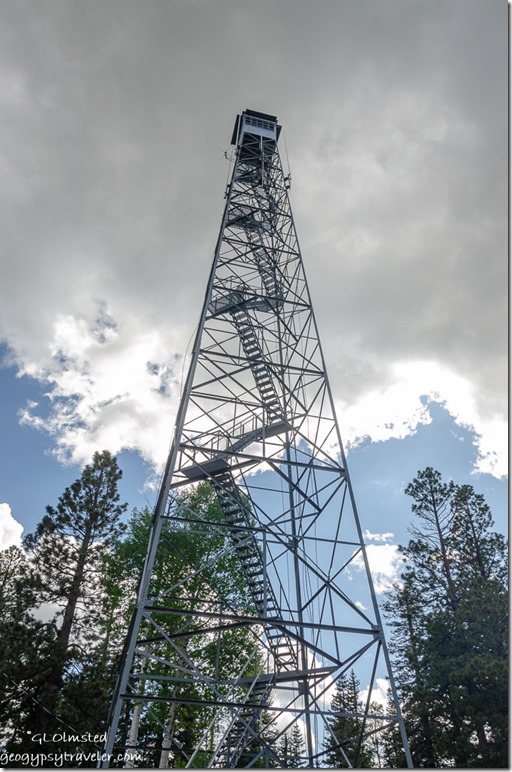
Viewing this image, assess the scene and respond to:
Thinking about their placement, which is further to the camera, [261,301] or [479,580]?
[479,580]

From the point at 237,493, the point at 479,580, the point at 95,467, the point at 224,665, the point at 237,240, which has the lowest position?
the point at 224,665

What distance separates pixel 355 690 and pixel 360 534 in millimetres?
36504

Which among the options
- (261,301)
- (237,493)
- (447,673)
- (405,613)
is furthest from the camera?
(405,613)

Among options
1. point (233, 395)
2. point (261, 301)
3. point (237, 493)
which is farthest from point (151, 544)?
point (261, 301)

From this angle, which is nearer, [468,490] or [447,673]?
[447,673]

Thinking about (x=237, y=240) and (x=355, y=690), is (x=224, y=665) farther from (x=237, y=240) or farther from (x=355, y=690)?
(x=355, y=690)

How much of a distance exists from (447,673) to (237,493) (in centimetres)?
1184

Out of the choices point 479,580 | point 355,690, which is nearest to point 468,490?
point 479,580

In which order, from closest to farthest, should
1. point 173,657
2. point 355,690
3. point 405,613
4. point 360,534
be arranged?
1. point 360,534
2. point 173,657
3. point 405,613
4. point 355,690

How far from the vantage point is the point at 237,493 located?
1203cm

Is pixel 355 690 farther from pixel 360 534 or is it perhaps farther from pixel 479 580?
pixel 360 534

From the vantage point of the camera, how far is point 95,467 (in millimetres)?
23391

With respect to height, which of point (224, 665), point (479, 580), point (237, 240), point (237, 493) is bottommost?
point (224, 665)

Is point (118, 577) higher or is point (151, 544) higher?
point (118, 577)
